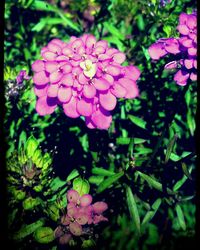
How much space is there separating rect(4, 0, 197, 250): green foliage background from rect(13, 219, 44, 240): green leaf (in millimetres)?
27

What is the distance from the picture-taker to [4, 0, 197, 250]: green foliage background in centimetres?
103

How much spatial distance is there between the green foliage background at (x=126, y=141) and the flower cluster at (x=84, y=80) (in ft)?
0.84

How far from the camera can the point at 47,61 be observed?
800mm

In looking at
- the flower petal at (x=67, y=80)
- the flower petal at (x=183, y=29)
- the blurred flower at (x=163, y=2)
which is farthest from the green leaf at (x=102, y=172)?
the blurred flower at (x=163, y=2)

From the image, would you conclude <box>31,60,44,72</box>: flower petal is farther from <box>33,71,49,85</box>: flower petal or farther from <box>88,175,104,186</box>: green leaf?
<box>88,175,104,186</box>: green leaf

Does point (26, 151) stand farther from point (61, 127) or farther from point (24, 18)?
point (24, 18)

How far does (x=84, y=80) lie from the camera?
74 centimetres

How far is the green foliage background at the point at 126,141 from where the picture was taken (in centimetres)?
103

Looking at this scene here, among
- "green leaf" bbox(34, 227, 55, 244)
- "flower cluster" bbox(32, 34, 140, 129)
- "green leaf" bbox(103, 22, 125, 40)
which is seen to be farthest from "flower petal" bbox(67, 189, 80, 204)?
"green leaf" bbox(103, 22, 125, 40)

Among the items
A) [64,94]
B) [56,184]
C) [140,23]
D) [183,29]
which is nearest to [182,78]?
[183,29]

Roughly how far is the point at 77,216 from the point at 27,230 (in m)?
0.18

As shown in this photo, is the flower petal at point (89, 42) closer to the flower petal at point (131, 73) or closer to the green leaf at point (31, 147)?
the flower petal at point (131, 73)

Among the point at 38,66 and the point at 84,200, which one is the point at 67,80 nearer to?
the point at 38,66

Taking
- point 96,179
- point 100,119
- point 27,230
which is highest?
point 100,119
